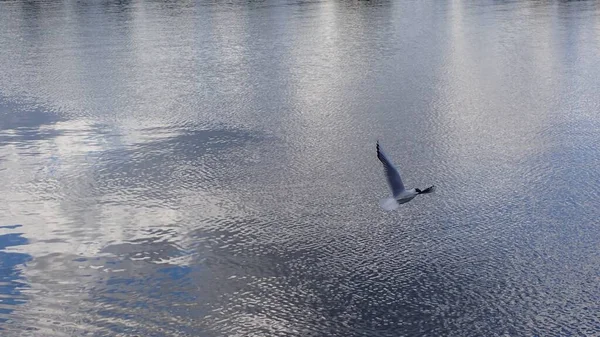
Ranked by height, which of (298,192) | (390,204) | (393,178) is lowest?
(298,192)

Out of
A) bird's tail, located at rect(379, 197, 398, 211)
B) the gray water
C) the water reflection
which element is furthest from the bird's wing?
the water reflection

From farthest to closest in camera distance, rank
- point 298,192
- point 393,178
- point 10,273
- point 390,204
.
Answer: point 298,192 < point 390,204 < point 10,273 < point 393,178

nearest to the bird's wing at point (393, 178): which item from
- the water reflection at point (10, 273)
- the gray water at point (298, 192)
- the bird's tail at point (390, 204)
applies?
the bird's tail at point (390, 204)

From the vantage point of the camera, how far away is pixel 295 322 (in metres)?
5.31

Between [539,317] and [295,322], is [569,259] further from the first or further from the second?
[295,322]

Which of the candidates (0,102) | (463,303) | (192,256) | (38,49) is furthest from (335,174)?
(38,49)

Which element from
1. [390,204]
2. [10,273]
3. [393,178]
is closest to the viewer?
[393,178]

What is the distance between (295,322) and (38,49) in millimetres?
11088

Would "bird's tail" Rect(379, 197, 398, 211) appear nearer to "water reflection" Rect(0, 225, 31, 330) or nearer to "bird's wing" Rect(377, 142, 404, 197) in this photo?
"bird's wing" Rect(377, 142, 404, 197)

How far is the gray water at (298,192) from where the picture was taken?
5516 mm

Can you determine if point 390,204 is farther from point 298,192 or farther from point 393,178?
point 298,192

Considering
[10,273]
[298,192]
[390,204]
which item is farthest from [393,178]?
[10,273]

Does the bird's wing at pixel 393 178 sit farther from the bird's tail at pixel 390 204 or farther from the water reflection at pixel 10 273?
the water reflection at pixel 10 273

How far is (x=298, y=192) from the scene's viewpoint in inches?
296
